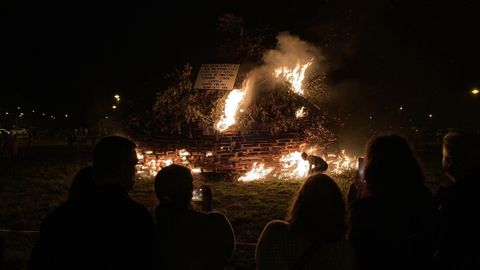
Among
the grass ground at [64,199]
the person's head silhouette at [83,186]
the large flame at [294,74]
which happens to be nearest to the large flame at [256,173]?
the grass ground at [64,199]

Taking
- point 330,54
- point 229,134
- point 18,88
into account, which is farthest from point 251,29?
point 18,88

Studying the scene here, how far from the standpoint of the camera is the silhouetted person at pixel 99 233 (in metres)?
2.45

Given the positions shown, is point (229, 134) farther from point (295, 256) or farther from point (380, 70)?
point (295, 256)

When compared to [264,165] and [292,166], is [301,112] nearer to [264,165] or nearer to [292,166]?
[292,166]

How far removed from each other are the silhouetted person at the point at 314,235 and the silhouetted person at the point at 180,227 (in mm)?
587

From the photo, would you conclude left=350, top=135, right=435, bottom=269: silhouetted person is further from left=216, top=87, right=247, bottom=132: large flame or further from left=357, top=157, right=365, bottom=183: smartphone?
left=216, top=87, right=247, bottom=132: large flame

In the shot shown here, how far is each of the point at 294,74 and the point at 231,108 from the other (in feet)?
8.47

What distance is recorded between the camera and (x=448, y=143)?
3.22 m

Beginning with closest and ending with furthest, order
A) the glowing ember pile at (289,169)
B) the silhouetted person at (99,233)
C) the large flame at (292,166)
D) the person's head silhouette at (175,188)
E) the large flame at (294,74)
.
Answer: the silhouetted person at (99,233)
the person's head silhouette at (175,188)
the glowing ember pile at (289,169)
the large flame at (292,166)
the large flame at (294,74)

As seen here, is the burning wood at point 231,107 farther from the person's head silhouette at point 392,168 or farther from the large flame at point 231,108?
the person's head silhouette at point 392,168

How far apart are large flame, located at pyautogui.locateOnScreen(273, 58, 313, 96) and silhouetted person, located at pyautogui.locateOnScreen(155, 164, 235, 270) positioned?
11678mm

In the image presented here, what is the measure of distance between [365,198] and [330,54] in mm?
14121

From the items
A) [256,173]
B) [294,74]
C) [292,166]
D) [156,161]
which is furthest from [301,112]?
[156,161]

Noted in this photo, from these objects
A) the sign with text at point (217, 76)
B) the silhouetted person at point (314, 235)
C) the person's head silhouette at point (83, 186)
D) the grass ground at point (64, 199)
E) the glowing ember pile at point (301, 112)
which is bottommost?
the grass ground at point (64, 199)
